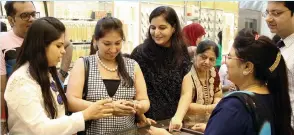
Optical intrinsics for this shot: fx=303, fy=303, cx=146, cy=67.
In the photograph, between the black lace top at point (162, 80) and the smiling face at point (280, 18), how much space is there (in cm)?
63

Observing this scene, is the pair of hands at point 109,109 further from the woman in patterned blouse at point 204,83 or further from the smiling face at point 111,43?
the woman in patterned blouse at point 204,83

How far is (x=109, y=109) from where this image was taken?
153cm

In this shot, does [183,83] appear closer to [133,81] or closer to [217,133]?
[133,81]

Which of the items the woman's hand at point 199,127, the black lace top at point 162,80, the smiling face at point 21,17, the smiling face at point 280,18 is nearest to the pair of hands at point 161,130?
the woman's hand at point 199,127

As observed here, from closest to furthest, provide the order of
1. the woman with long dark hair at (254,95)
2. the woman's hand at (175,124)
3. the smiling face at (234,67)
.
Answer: the woman with long dark hair at (254,95) < the smiling face at (234,67) < the woman's hand at (175,124)

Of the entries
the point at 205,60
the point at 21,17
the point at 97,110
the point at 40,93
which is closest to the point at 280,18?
the point at 205,60

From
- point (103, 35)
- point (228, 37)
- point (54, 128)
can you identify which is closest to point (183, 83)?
point (103, 35)

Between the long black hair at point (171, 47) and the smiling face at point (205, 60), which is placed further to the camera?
the smiling face at point (205, 60)

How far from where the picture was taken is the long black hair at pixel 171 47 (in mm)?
2027

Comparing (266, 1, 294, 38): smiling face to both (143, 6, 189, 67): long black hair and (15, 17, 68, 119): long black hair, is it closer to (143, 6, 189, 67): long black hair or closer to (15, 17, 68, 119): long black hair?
(143, 6, 189, 67): long black hair

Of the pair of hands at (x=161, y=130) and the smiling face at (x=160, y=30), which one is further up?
Result: the smiling face at (x=160, y=30)

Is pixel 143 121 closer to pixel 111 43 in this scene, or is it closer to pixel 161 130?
pixel 161 130

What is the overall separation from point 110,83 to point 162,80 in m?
0.41

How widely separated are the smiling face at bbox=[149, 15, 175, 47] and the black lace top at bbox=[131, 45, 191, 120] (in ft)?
0.23
